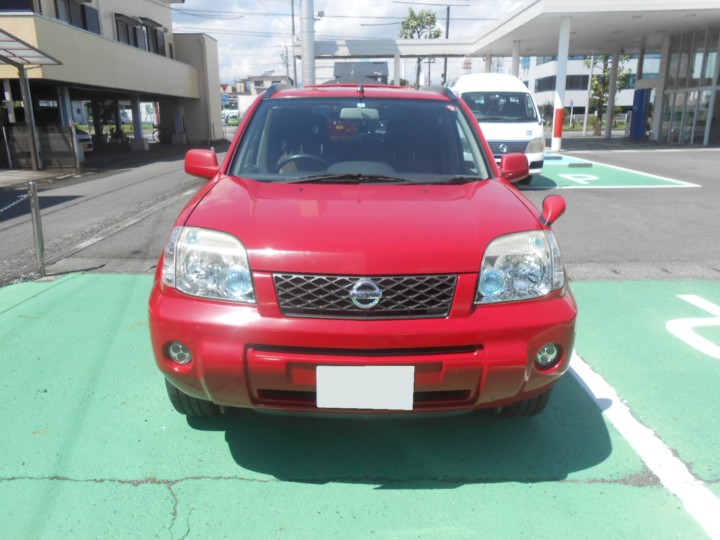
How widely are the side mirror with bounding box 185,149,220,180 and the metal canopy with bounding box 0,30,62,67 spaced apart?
39.9 ft

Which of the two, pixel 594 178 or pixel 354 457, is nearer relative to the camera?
pixel 354 457

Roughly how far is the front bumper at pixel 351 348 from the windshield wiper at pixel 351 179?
3.03 feet

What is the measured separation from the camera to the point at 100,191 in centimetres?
1249

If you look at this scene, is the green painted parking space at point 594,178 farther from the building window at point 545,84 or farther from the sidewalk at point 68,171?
Answer: the building window at point 545,84

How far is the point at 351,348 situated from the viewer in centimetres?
222

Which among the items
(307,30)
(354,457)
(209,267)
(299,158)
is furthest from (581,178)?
(209,267)

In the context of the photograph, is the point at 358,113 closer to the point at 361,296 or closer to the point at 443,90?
the point at 443,90

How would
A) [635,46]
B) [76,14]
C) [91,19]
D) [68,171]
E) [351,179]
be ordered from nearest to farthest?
[351,179]
[68,171]
[76,14]
[91,19]
[635,46]

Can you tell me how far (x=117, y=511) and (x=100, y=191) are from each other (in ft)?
37.6

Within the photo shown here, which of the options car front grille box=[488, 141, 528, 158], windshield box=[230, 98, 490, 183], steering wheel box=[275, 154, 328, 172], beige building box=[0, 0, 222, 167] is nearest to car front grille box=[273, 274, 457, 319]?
windshield box=[230, 98, 490, 183]

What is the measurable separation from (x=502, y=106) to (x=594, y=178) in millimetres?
2812

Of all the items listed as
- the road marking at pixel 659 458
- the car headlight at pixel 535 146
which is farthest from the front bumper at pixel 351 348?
the car headlight at pixel 535 146

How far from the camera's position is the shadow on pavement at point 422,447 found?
258 centimetres

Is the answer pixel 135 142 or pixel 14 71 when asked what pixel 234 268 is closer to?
pixel 14 71
